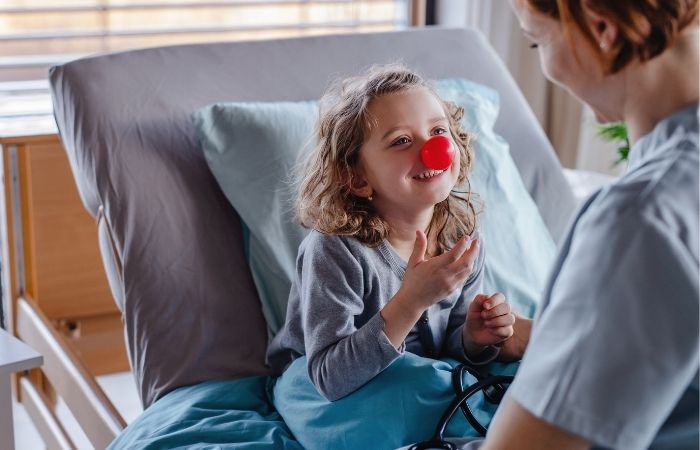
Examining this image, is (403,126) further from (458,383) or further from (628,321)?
(628,321)

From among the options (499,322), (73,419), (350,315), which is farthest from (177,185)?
(73,419)

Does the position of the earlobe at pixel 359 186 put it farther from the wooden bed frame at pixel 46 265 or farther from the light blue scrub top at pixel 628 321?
the wooden bed frame at pixel 46 265

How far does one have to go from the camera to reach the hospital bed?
1.61 m

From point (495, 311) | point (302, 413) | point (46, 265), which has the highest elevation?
point (495, 311)

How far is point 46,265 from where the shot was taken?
7.20 feet

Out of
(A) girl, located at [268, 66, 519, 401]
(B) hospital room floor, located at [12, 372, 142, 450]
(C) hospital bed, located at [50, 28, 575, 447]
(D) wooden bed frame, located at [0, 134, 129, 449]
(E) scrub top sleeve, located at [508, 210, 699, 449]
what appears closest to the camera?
(E) scrub top sleeve, located at [508, 210, 699, 449]

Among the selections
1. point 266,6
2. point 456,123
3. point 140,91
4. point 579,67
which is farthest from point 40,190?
point 579,67

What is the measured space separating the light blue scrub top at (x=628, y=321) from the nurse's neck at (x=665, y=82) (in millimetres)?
81

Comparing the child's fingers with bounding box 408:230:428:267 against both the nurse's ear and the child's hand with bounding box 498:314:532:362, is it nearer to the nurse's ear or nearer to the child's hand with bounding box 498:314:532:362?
the child's hand with bounding box 498:314:532:362

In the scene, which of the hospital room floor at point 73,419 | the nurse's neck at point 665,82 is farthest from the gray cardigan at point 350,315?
the hospital room floor at point 73,419

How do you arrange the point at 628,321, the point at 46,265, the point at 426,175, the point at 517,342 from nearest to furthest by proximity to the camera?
the point at 628,321, the point at 426,175, the point at 517,342, the point at 46,265

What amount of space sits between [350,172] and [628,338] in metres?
0.68

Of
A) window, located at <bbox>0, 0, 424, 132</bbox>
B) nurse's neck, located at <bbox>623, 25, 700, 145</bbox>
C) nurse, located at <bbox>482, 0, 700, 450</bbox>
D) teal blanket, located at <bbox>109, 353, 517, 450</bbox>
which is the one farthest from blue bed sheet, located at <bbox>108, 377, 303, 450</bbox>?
window, located at <bbox>0, 0, 424, 132</bbox>

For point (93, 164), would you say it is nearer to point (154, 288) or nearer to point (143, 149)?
point (143, 149)
